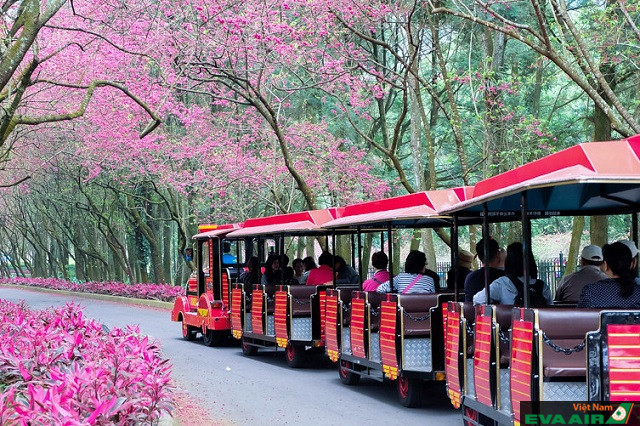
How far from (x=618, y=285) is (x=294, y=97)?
A: 72.4 ft

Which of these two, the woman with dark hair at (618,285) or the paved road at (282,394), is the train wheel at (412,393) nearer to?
the paved road at (282,394)

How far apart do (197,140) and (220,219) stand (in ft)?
11.9

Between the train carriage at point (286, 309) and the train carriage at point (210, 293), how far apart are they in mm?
1398

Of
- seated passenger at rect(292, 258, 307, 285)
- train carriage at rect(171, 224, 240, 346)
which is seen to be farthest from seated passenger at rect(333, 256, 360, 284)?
train carriage at rect(171, 224, 240, 346)

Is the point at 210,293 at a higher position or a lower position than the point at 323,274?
lower

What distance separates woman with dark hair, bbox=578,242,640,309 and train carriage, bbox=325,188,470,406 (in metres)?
3.26

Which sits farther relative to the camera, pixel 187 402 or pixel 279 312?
→ pixel 279 312

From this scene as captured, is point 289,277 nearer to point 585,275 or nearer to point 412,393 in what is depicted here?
point 412,393

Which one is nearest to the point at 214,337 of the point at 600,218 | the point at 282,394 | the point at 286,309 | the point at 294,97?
the point at 286,309

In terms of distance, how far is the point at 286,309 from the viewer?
16.5 meters

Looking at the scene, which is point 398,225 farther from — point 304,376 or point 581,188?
point 581,188

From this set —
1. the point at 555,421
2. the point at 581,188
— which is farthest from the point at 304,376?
the point at 555,421

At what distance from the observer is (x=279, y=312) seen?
55.2 ft

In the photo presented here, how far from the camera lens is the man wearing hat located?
410 inches
